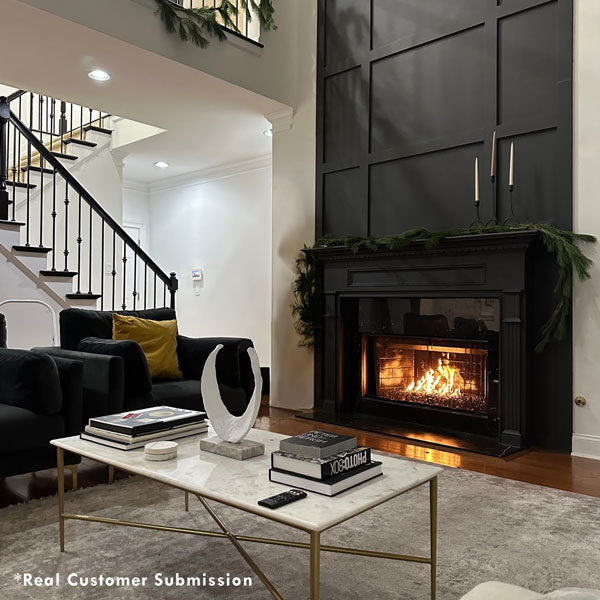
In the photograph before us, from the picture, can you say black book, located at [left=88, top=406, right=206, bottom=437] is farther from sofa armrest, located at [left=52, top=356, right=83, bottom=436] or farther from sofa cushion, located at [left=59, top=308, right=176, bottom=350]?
sofa cushion, located at [left=59, top=308, right=176, bottom=350]

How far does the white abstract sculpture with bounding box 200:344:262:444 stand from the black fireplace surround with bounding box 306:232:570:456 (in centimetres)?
213

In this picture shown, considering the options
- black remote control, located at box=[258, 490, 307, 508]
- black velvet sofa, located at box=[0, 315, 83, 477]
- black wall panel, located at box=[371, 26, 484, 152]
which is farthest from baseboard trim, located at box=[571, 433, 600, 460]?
black velvet sofa, located at box=[0, 315, 83, 477]

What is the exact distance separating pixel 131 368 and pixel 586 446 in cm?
268

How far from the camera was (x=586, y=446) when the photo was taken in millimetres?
3436

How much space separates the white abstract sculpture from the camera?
1.81 m

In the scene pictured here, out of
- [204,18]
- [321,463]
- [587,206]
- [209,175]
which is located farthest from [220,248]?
[321,463]

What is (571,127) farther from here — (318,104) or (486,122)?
(318,104)

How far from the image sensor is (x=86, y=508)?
2.46m

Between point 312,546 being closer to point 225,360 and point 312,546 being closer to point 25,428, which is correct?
point 25,428

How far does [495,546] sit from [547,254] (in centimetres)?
209

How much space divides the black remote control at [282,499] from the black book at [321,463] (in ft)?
0.21

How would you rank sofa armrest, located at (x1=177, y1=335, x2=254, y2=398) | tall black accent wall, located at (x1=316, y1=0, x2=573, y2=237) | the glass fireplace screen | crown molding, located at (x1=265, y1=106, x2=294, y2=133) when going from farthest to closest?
crown molding, located at (x1=265, y1=106, x2=294, y2=133) → the glass fireplace screen → tall black accent wall, located at (x1=316, y1=0, x2=573, y2=237) → sofa armrest, located at (x1=177, y1=335, x2=254, y2=398)

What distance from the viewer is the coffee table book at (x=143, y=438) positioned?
1876 mm

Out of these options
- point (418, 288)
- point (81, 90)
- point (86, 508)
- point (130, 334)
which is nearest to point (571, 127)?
point (418, 288)
